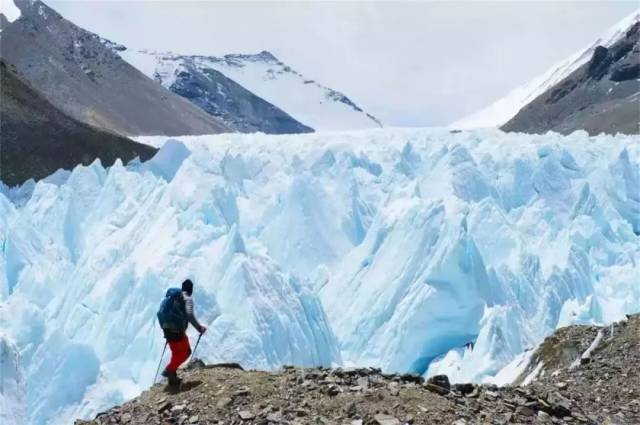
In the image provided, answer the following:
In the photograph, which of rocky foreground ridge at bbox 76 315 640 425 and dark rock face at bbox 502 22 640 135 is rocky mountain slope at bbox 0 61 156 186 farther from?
dark rock face at bbox 502 22 640 135

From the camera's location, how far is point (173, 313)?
6812mm

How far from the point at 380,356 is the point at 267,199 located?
9388 millimetres

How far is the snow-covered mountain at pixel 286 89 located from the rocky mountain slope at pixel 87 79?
5412 centimetres

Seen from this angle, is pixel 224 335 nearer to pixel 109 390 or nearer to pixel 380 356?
pixel 109 390

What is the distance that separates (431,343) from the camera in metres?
17.4

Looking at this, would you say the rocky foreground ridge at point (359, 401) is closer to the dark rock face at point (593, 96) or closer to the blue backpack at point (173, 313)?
the blue backpack at point (173, 313)

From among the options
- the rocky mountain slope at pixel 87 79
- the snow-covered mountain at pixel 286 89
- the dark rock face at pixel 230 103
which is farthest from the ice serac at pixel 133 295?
the snow-covered mountain at pixel 286 89

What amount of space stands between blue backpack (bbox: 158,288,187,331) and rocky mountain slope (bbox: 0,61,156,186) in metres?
36.7

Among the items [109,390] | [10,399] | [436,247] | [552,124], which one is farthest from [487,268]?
[552,124]

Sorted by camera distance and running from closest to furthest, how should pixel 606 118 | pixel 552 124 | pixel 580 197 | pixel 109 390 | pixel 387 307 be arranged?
pixel 109 390 → pixel 387 307 → pixel 580 197 → pixel 606 118 → pixel 552 124

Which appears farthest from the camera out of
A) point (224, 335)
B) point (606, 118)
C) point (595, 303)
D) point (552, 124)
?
point (552, 124)

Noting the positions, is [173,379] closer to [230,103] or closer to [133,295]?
[133,295]

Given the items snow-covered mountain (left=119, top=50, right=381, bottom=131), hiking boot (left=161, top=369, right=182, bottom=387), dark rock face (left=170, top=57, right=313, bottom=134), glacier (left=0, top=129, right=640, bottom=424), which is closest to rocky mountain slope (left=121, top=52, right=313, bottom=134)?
dark rock face (left=170, top=57, right=313, bottom=134)

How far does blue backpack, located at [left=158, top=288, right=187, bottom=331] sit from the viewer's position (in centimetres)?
680
